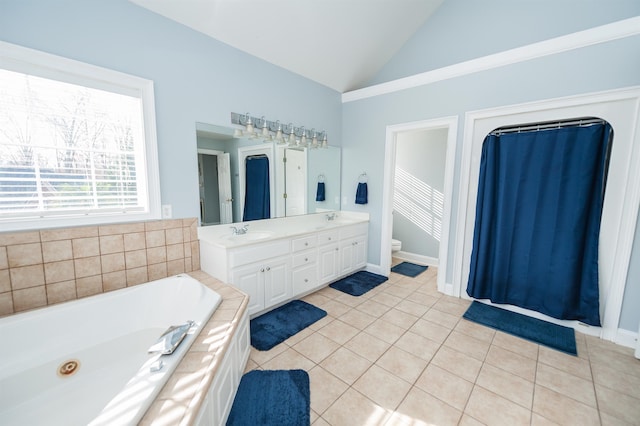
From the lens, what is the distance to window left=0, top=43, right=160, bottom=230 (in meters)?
1.55

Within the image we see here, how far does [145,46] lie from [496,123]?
3.32 metres

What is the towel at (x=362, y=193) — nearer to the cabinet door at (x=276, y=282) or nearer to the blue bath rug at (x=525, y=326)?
the cabinet door at (x=276, y=282)

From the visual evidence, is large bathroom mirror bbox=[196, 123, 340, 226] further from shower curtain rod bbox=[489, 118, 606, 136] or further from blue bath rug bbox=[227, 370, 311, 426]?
shower curtain rod bbox=[489, 118, 606, 136]

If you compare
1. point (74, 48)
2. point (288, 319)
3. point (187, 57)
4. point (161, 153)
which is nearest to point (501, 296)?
point (288, 319)

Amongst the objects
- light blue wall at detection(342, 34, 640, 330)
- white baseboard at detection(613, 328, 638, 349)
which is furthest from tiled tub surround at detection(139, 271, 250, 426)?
white baseboard at detection(613, 328, 638, 349)

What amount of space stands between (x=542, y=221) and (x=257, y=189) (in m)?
2.98

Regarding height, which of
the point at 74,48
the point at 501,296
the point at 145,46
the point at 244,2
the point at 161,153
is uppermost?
the point at 244,2

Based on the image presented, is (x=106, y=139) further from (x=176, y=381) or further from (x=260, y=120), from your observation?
(x=176, y=381)

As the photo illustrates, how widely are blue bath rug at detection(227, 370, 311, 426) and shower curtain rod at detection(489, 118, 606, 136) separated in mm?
2981

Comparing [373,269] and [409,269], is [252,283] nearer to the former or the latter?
[373,269]

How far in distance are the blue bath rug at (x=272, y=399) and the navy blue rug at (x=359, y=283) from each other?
1473 millimetres


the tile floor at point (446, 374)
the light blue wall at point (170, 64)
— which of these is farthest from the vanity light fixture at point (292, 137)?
the tile floor at point (446, 374)

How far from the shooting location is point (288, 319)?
97.3 inches

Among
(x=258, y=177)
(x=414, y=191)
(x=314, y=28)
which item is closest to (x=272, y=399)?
(x=258, y=177)
